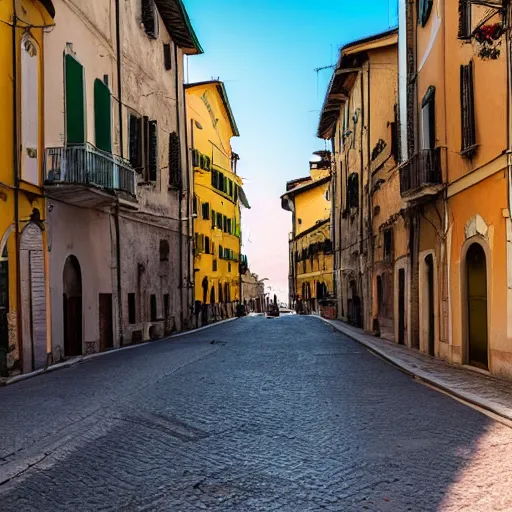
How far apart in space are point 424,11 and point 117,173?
823cm

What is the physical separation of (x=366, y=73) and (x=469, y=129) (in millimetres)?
14932

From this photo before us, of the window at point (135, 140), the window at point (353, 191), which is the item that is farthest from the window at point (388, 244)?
the window at point (135, 140)

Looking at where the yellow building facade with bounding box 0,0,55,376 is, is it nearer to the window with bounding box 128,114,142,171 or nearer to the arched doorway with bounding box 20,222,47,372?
the arched doorway with bounding box 20,222,47,372

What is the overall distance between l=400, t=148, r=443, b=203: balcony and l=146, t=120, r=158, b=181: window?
32.4ft

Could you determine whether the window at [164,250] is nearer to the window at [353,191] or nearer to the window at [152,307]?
the window at [152,307]

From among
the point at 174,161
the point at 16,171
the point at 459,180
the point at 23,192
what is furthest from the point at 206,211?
the point at 459,180

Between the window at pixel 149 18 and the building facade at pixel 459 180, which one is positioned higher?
the window at pixel 149 18

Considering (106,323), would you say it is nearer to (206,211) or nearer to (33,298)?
(33,298)

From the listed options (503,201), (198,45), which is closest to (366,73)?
(198,45)

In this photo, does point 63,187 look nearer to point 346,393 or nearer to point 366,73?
point 346,393

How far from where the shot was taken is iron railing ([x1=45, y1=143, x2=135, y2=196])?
15.0 meters

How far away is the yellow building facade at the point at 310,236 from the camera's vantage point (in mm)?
52906

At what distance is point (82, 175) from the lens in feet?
50.2

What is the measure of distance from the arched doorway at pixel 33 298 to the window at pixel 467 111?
852cm
